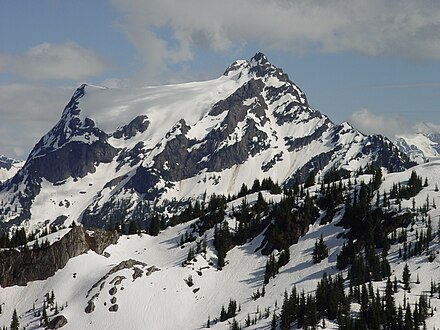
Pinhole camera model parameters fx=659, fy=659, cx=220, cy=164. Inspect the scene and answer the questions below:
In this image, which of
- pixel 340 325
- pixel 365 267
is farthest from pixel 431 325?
pixel 365 267

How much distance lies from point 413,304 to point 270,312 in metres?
41.7

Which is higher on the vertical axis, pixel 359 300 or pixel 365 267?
pixel 365 267

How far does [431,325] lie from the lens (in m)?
161

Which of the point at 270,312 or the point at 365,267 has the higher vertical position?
the point at 365,267

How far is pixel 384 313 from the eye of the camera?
163875 millimetres

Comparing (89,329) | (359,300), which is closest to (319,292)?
(359,300)

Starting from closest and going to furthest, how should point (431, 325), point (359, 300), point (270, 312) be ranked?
point (431, 325), point (359, 300), point (270, 312)

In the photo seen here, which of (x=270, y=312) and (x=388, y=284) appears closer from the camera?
(x=388, y=284)

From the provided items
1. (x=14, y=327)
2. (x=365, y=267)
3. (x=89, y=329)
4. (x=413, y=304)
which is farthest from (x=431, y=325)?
(x=14, y=327)

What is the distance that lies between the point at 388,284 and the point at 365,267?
67.6ft

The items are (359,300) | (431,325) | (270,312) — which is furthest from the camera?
(270,312)

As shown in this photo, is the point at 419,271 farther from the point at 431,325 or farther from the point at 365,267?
the point at 431,325

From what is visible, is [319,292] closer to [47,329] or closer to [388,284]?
[388,284]

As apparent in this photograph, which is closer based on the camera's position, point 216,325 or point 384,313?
point 384,313
